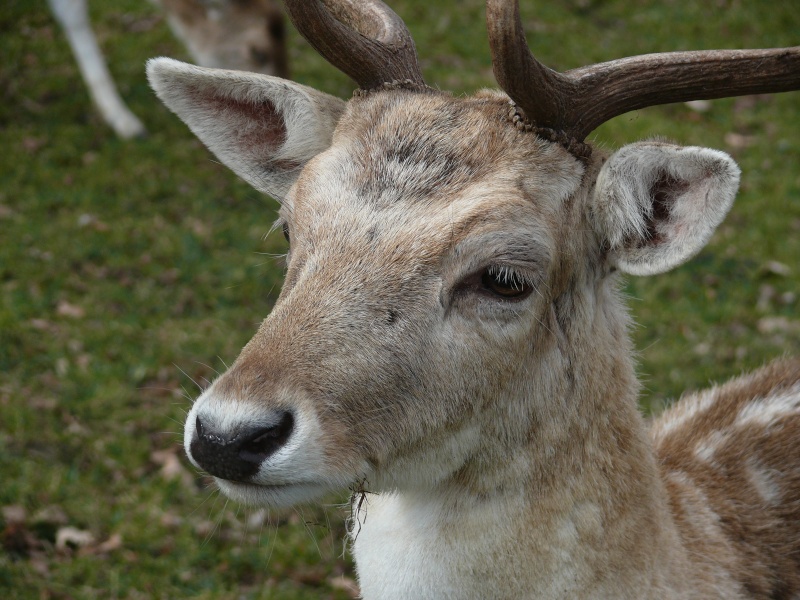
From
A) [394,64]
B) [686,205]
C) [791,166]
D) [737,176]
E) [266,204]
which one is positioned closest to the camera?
[737,176]

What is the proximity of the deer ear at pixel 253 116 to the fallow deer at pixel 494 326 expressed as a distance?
0.18m

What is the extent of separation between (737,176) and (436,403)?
41.9 inches

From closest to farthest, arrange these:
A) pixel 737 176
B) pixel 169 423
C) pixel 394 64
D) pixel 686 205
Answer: pixel 737 176 < pixel 686 205 < pixel 394 64 < pixel 169 423

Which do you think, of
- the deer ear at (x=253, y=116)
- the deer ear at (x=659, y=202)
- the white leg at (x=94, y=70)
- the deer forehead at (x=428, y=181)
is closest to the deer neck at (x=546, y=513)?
the deer ear at (x=659, y=202)

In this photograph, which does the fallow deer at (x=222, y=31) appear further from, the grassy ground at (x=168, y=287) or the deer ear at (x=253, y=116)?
the deer ear at (x=253, y=116)

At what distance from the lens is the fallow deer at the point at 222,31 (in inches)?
373

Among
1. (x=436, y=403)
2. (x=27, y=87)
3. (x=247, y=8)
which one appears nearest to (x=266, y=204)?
(x=247, y=8)

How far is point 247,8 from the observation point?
9.56 m

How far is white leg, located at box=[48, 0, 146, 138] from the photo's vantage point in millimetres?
10023

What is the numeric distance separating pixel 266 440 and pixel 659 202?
4.75ft

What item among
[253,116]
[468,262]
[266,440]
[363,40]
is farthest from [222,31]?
[266,440]

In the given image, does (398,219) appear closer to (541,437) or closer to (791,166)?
(541,437)

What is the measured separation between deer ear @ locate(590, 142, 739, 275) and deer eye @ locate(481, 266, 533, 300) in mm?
363

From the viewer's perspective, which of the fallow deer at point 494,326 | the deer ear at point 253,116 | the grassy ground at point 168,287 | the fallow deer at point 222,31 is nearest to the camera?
the fallow deer at point 494,326
